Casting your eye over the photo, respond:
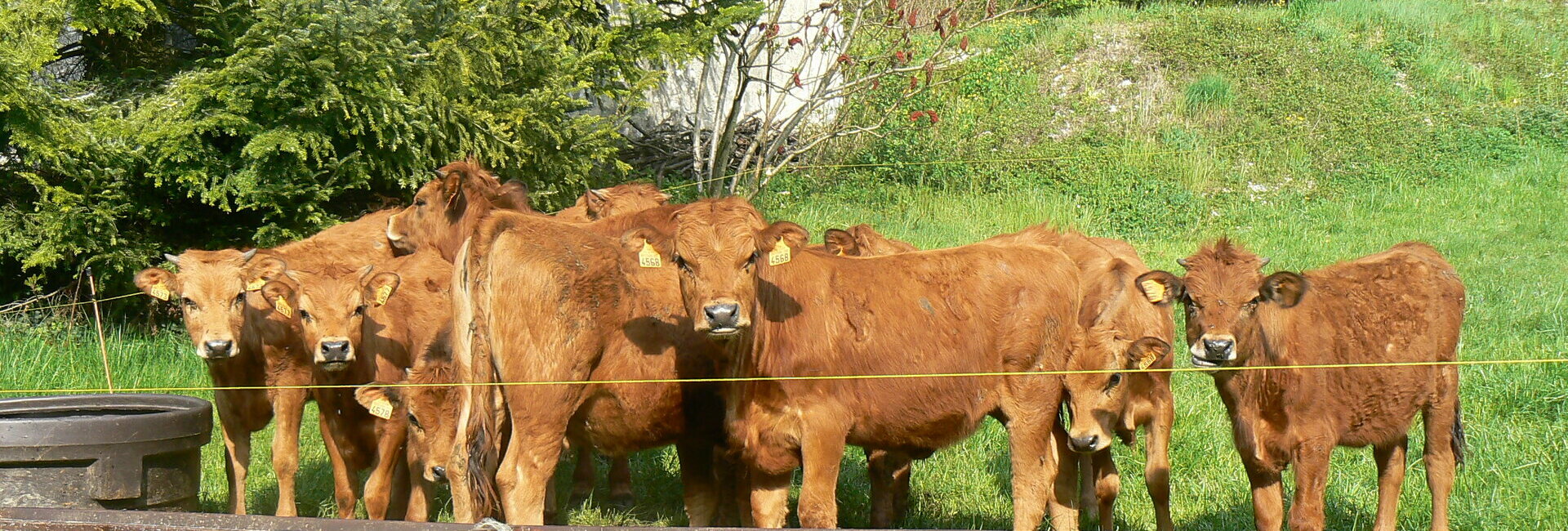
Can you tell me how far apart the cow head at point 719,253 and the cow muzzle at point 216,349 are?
261cm

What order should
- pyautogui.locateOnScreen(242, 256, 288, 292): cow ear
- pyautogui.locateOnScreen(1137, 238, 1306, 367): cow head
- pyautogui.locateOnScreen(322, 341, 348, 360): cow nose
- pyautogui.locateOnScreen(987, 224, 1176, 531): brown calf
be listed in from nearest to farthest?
pyautogui.locateOnScreen(1137, 238, 1306, 367): cow head < pyautogui.locateOnScreen(987, 224, 1176, 531): brown calf < pyautogui.locateOnScreen(322, 341, 348, 360): cow nose < pyautogui.locateOnScreen(242, 256, 288, 292): cow ear

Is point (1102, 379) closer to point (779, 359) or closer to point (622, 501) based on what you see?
point (779, 359)

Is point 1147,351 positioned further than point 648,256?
Yes

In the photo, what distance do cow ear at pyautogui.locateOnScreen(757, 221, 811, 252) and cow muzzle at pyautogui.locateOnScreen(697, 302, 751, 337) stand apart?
1.82 feet

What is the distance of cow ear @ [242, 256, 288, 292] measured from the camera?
7625 millimetres

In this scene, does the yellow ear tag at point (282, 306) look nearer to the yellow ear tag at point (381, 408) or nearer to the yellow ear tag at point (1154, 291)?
the yellow ear tag at point (381, 408)

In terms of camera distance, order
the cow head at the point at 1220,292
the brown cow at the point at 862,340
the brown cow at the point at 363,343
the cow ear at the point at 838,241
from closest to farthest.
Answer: the brown cow at the point at 862,340
the cow head at the point at 1220,292
the brown cow at the point at 363,343
the cow ear at the point at 838,241

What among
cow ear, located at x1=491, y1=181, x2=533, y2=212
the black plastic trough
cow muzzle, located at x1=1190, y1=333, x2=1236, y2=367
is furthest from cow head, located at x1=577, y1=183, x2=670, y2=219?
cow muzzle, located at x1=1190, y1=333, x2=1236, y2=367

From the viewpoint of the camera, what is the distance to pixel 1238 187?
16.7 meters

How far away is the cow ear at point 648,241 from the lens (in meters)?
6.31

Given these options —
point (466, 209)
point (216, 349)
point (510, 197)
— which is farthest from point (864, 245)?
point (216, 349)

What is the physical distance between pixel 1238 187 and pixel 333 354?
12719 millimetres

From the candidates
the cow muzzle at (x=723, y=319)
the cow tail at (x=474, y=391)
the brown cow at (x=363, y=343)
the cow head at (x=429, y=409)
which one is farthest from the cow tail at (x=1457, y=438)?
the brown cow at (x=363, y=343)

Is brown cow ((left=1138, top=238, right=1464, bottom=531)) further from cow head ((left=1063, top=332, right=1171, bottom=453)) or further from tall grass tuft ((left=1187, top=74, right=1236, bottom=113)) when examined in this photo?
tall grass tuft ((left=1187, top=74, right=1236, bottom=113))
